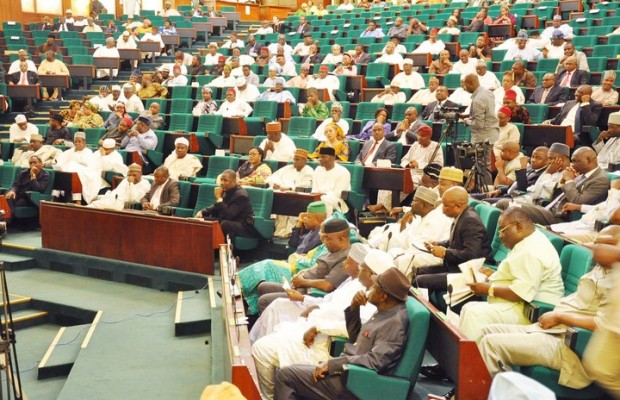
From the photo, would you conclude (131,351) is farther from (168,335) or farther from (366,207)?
(366,207)

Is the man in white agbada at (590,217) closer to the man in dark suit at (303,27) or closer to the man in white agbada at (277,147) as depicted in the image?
the man in white agbada at (277,147)

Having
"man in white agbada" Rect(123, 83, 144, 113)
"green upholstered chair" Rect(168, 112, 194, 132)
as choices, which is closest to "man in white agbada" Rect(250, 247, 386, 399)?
"green upholstered chair" Rect(168, 112, 194, 132)

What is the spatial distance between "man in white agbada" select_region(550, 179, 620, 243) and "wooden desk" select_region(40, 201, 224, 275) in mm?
2900

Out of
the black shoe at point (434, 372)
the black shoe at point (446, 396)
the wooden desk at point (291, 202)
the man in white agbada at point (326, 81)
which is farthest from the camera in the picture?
the man in white agbada at point (326, 81)

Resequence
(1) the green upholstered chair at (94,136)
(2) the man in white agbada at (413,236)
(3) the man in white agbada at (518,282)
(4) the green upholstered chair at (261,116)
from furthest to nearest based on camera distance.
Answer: (1) the green upholstered chair at (94,136) < (4) the green upholstered chair at (261,116) < (2) the man in white agbada at (413,236) < (3) the man in white agbada at (518,282)

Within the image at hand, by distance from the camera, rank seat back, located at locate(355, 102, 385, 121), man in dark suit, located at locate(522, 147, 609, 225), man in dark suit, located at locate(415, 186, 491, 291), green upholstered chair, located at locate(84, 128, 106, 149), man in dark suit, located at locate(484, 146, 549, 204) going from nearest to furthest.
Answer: man in dark suit, located at locate(415, 186, 491, 291) < man in dark suit, located at locate(522, 147, 609, 225) < man in dark suit, located at locate(484, 146, 549, 204) < seat back, located at locate(355, 102, 385, 121) < green upholstered chair, located at locate(84, 128, 106, 149)

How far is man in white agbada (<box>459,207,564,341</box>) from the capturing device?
378cm

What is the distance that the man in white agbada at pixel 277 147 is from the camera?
859 cm

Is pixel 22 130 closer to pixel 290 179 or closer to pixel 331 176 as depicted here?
pixel 290 179

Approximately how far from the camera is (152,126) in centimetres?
1037

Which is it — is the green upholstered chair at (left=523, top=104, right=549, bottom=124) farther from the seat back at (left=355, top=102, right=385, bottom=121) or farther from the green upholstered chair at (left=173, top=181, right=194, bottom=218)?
the green upholstered chair at (left=173, top=181, right=194, bottom=218)

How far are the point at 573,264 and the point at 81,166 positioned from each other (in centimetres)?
657

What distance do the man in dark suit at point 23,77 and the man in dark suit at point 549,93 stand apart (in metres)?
7.75

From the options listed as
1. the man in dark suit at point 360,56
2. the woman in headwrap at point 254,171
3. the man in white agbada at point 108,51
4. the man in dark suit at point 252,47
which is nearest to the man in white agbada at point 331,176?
the woman in headwrap at point 254,171
